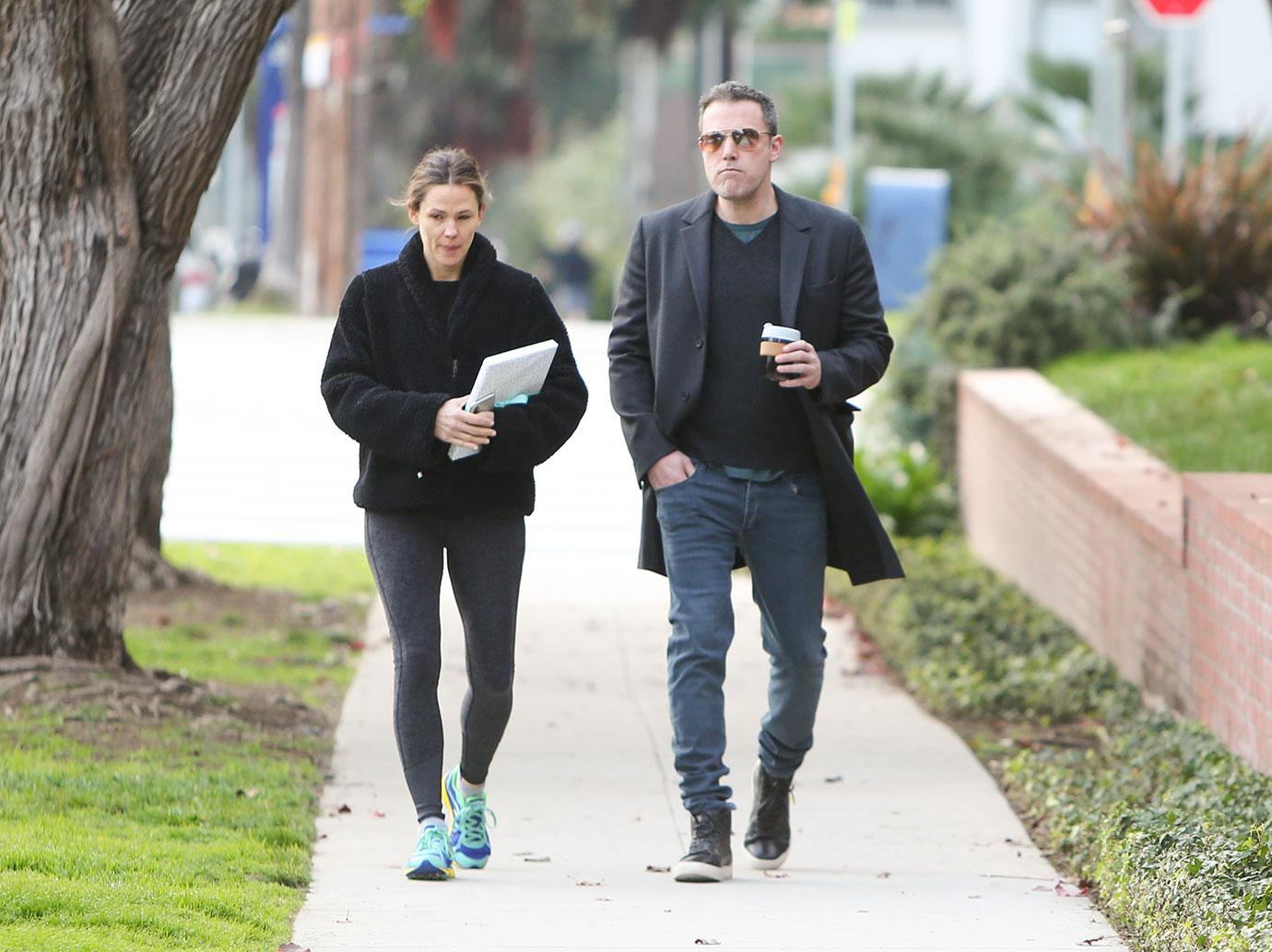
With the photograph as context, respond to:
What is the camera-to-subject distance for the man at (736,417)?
5.75 m

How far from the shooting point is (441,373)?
18.7ft

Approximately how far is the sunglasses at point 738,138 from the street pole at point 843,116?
21.3 metres

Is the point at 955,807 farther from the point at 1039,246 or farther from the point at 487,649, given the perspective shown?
the point at 1039,246

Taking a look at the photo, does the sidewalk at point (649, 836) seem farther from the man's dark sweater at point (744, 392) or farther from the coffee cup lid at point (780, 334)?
the coffee cup lid at point (780, 334)

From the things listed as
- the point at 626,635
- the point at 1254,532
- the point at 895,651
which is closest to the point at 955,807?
the point at 1254,532

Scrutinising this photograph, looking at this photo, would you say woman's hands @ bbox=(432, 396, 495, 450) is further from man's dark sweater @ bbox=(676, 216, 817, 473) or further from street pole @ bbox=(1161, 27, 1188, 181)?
street pole @ bbox=(1161, 27, 1188, 181)

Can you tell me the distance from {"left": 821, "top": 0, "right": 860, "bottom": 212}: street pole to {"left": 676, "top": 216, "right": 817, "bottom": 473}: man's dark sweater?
21239 millimetres

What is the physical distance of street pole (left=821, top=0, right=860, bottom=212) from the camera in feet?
92.3

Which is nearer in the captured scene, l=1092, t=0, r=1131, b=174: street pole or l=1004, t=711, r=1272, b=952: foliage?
l=1004, t=711, r=1272, b=952: foliage

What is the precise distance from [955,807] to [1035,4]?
3728cm

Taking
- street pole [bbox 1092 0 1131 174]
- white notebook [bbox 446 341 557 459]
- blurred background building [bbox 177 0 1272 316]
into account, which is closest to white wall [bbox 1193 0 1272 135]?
blurred background building [bbox 177 0 1272 316]

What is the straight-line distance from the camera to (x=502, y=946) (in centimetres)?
498

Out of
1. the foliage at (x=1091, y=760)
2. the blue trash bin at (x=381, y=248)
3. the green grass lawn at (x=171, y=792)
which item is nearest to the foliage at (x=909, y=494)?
the foliage at (x=1091, y=760)

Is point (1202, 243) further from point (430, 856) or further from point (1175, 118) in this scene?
A: point (430, 856)
